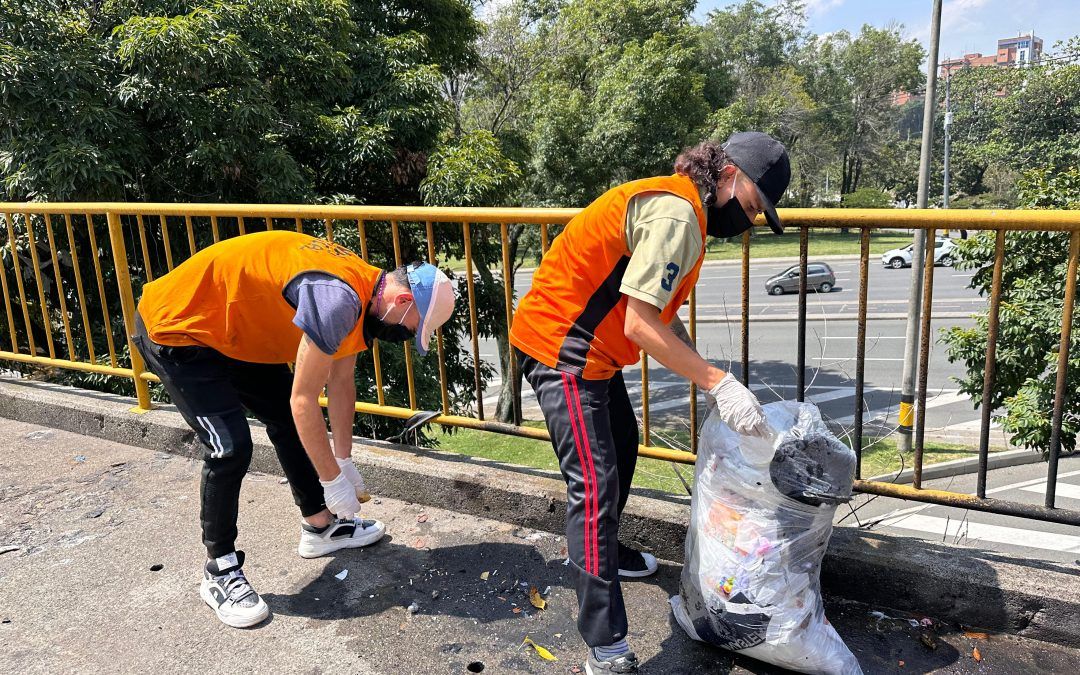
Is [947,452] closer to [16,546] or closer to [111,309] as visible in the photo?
[111,309]

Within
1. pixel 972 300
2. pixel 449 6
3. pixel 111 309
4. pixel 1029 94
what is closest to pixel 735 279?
pixel 972 300

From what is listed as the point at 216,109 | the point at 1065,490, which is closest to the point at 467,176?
the point at 216,109

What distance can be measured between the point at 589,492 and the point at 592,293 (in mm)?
560

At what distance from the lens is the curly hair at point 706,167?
2.01 meters

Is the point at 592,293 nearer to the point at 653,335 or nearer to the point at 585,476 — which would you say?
the point at 653,335

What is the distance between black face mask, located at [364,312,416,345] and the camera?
2268mm

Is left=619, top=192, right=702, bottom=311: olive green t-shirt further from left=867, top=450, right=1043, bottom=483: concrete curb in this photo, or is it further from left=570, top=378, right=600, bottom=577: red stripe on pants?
left=867, top=450, right=1043, bottom=483: concrete curb

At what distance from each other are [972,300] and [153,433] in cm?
2783

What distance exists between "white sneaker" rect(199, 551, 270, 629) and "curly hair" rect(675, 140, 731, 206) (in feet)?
6.23

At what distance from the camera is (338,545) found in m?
2.85

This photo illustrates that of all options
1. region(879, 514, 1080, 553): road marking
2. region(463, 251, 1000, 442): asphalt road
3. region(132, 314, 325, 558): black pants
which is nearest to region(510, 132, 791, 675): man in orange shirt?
region(132, 314, 325, 558): black pants

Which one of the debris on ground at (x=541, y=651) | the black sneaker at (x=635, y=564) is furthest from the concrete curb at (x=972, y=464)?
the debris on ground at (x=541, y=651)

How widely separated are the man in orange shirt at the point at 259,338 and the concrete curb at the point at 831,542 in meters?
0.63

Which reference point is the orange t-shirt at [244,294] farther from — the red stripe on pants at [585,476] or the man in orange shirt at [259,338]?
the red stripe on pants at [585,476]
